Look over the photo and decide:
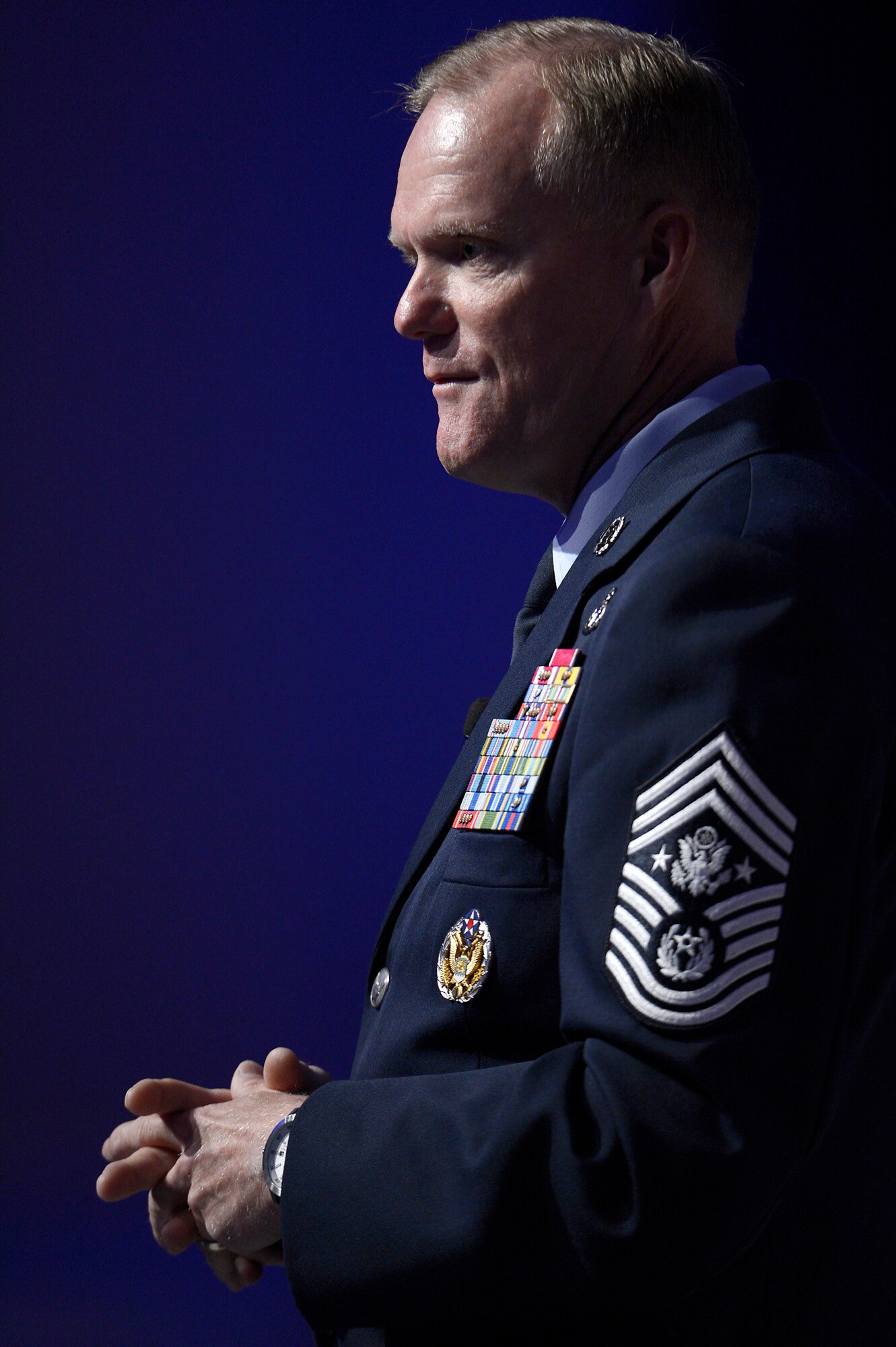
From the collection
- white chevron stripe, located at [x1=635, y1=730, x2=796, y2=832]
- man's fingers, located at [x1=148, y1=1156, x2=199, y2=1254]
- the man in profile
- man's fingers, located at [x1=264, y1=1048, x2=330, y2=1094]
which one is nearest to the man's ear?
the man in profile

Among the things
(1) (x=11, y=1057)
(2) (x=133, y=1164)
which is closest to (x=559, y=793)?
(2) (x=133, y=1164)

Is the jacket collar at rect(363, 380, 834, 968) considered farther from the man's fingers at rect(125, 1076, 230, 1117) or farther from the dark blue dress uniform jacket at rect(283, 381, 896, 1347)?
the man's fingers at rect(125, 1076, 230, 1117)

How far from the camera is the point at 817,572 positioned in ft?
2.25

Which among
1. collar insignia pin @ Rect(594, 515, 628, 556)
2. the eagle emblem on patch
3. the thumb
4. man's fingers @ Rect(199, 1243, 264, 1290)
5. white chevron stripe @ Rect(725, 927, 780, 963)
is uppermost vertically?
collar insignia pin @ Rect(594, 515, 628, 556)

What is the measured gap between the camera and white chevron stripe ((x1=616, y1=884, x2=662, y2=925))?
619mm

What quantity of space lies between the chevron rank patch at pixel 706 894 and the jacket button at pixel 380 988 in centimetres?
31

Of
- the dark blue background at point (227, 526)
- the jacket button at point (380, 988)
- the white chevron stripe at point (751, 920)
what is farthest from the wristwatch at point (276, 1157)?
the dark blue background at point (227, 526)

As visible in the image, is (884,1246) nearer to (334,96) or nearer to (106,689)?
(106,689)

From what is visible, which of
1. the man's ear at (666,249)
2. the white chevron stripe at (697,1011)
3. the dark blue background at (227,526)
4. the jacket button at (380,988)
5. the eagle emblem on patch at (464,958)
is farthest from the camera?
the dark blue background at (227,526)

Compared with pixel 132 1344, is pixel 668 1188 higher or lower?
higher

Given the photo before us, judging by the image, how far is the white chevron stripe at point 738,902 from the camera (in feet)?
2.00

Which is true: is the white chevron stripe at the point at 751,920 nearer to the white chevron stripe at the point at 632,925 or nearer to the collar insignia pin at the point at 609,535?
the white chevron stripe at the point at 632,925

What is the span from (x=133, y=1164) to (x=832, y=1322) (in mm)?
519

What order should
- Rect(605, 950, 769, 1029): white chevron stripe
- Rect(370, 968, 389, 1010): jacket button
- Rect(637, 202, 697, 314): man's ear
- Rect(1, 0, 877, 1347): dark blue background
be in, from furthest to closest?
Rect(1, 0, 877, 1347): dark blue background → Rect(637, 202, 697, 314): man's ear → Rect(370, 968, 389, 1010): jacket button → Rect(605, 950, 769, 1029): white chevron stripe
